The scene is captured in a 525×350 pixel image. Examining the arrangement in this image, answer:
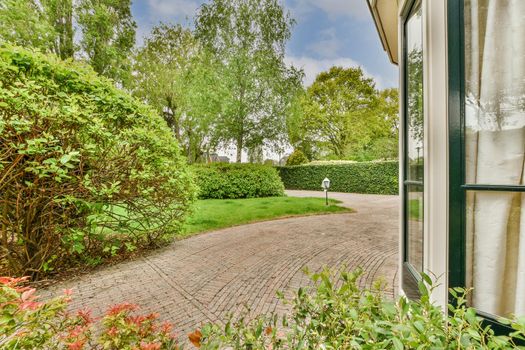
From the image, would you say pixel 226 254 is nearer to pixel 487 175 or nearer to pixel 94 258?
pixel 94 258

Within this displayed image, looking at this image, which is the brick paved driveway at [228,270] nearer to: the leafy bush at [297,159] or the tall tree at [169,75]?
the tall tree at [169,75]

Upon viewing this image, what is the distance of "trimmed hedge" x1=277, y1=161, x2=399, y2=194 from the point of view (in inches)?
558

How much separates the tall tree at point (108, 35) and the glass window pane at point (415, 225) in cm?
1852

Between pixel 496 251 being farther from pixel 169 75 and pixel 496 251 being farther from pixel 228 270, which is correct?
pixel 169 75

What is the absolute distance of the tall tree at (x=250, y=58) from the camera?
459 inches

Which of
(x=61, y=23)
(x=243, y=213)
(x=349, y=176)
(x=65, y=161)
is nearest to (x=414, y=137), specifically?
(x=65, y=161)

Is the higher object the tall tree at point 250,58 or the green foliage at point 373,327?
the tall tree at point 250,58

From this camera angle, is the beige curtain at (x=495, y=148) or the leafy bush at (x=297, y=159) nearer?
the beige curtain at (x=495, y=148)

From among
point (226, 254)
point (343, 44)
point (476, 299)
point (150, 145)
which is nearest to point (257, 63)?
Answer: point (343, 44)

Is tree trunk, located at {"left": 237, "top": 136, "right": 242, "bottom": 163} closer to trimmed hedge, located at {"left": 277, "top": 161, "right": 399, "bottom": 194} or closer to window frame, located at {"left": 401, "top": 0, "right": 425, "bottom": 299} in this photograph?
trimmed hedge, located at {"left": 277, "top": 161, "right": 399, "bottom": 194}

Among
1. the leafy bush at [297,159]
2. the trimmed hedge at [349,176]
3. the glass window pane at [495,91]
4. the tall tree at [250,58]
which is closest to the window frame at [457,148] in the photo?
the glass window pane at [495,91]

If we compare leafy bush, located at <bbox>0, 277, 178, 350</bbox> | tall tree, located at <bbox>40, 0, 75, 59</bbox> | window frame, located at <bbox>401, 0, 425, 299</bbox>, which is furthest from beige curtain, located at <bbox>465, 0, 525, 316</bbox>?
tall tree, located at <bbox>40, 0, 75, 59</bbox>

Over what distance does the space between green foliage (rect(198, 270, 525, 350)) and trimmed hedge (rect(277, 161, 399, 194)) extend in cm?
1348

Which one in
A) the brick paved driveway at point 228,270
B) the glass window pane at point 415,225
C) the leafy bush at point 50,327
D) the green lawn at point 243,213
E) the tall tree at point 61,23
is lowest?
the brick paved driveway at point 228,270
